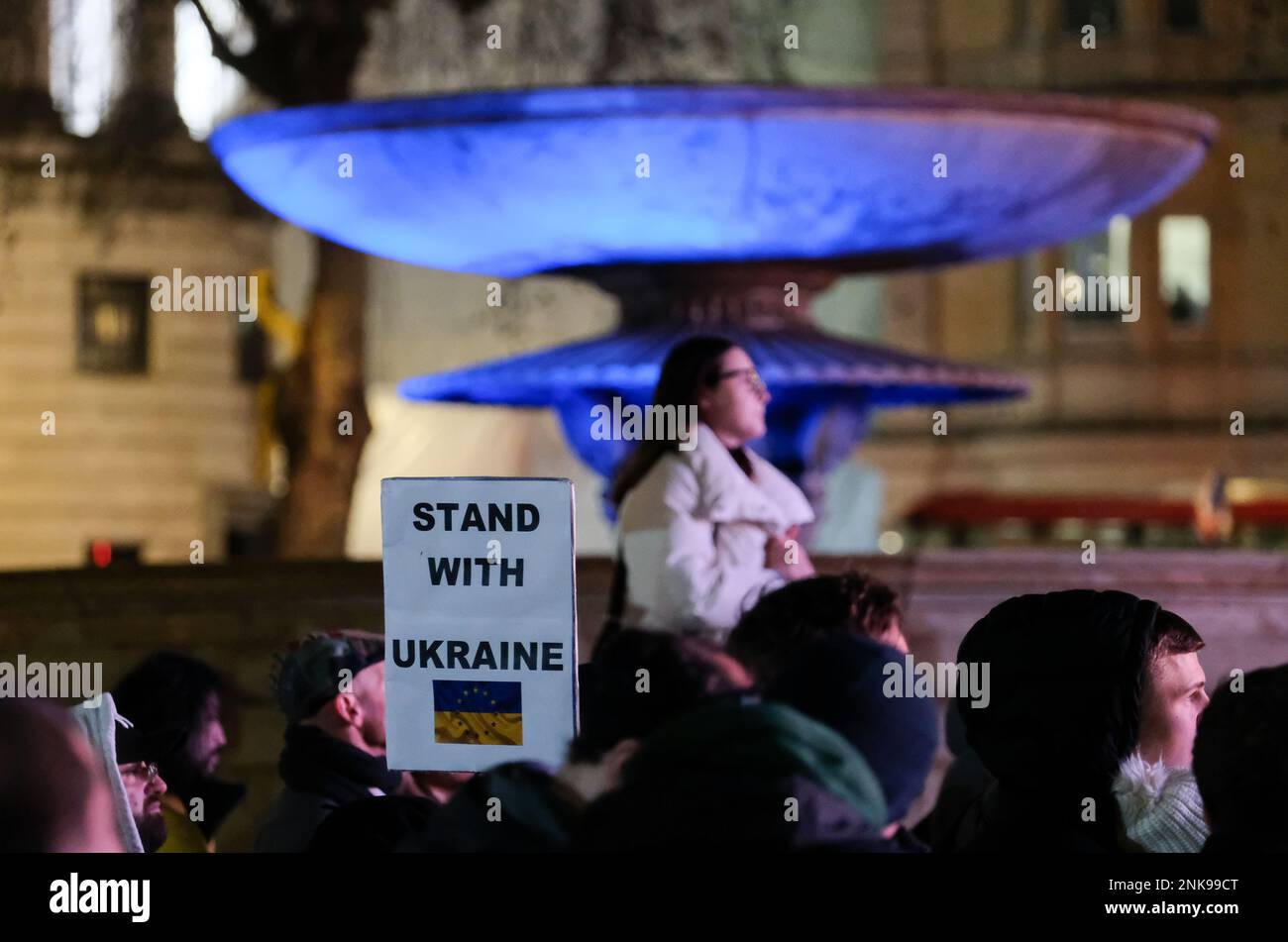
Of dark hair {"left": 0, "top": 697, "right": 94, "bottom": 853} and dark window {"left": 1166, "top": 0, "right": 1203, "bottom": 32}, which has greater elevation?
dark window {"left": 1166, "top": 0, "right": 1203, "bottom": 32}

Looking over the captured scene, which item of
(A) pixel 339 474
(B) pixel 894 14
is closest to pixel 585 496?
(A) pixel 339 474

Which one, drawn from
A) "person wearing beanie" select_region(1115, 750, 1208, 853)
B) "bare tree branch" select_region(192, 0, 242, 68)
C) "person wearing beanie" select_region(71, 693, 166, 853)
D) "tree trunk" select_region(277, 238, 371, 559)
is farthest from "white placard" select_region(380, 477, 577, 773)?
"bare tree branch" select_region(192, 0, 242, 68)

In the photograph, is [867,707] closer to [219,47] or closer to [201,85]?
[219,47]

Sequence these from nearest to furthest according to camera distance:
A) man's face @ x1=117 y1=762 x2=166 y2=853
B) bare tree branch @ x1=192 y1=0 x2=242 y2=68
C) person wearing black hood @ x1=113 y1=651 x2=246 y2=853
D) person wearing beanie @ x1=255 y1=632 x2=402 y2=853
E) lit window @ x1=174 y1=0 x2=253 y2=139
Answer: man's face @ x1=117 y1=762 x2=166 y2=853, person wearing beanie @ x1=255 y1=632 x2=402 y2=853, person wearing black hood @ x1=113 y1=651 x2=246 y2=853, bare tree branch @ x1=192 y1=0 x2=242 y2=68, lit window @ x1=174 y1=0 x2=253 y2=139

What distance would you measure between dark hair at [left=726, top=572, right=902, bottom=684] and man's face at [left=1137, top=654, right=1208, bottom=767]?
1.52ft

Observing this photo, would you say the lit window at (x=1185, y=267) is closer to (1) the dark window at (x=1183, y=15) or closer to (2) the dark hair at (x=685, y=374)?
(1) the dark window at (x=1183, y=15)

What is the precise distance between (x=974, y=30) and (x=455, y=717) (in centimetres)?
3054

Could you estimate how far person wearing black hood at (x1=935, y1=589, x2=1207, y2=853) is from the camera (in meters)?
3.60

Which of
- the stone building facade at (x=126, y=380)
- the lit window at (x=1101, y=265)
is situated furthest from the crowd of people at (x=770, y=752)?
the lit window at (x=1101, y=265)

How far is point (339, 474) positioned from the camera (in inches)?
525

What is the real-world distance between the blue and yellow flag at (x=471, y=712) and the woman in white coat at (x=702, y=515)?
1.95m

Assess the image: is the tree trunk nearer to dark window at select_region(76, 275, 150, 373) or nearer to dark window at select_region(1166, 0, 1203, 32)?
dark window at select_region(76, 275, 150, 373)
